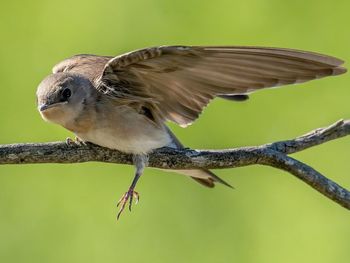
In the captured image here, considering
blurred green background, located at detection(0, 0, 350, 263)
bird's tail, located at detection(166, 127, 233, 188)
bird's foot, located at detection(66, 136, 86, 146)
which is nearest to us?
bird's foot, located at detection(66, 136, 86, 146)

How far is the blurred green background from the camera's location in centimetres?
483

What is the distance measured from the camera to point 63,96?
144 inches

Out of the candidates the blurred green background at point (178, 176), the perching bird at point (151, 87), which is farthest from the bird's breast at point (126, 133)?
the blurred green background at point (178, 176)

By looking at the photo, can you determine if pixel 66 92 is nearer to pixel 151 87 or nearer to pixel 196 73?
pixel 151 87

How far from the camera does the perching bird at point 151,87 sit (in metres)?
3.57

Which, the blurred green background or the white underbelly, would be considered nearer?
the white underbelly

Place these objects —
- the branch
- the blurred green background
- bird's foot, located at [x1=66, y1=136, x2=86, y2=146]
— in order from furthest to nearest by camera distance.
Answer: the blurred green background < bird's foot, located at [x1=66, y1=136, x2=86, y2=146] < the branch

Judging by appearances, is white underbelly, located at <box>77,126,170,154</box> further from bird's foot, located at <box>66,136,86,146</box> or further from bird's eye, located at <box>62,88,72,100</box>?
bird's eye, located at <box>62,88,72,100</box>

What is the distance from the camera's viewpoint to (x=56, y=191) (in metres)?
5.01

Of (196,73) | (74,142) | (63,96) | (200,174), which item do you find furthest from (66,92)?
(200,174)

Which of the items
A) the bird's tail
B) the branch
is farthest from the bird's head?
the bird's tail

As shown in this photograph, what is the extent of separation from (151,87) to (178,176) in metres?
1.29

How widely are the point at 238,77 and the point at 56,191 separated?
5.27ft

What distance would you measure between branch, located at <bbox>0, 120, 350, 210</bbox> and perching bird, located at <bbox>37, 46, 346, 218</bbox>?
20 cm
